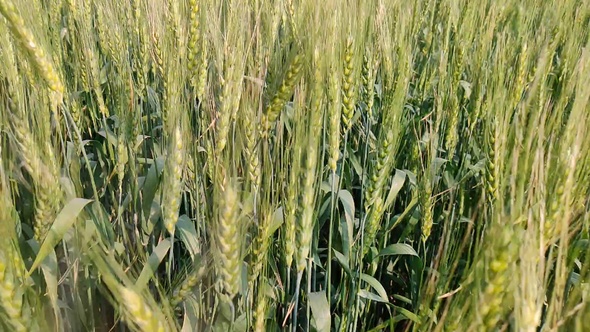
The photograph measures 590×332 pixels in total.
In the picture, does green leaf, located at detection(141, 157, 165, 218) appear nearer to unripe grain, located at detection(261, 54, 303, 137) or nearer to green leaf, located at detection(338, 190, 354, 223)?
unripe grain, located at detection(261, 54, 303, 137)

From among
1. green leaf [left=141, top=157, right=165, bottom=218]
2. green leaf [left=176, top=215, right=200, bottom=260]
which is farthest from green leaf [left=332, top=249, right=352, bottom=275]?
green leaf [left=141, top=157, right=165, bottom=218]

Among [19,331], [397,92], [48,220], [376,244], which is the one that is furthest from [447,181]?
[19,331]

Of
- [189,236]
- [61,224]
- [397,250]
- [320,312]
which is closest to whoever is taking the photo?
[61,224]

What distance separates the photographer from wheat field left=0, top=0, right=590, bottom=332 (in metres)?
0.69

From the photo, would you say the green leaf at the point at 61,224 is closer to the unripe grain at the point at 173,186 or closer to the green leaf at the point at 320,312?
the unripe grain at the point at 173,186

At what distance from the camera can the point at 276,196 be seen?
1.02m

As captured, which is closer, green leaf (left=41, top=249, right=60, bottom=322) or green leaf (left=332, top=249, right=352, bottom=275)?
green leaf (left=41, top=249, right=60, bottom=322)

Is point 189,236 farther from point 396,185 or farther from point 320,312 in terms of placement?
point 396,185

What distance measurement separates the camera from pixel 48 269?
39.6 inches

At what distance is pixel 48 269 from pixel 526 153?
99 cm

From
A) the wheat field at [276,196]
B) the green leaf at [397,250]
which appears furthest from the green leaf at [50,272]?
the green leaf at [397,250]

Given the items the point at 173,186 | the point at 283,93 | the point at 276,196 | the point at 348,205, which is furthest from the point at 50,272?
the point at 348,205

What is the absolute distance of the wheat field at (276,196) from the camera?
2.26ft

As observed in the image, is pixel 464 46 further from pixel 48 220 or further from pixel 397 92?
pixel 48 220
